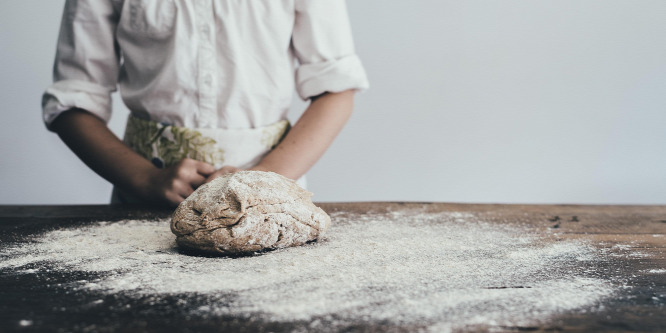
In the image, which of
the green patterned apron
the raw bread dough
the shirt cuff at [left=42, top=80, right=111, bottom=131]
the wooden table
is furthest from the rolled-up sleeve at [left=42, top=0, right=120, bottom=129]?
the raw bread dough

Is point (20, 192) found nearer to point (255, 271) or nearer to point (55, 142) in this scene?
point (55, 142)

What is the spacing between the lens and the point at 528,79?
262 centimetres

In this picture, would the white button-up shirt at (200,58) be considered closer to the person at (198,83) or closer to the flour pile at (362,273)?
the person at (198,83)

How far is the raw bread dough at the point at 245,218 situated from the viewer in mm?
809

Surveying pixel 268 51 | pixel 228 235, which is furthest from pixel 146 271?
pixel 268 51

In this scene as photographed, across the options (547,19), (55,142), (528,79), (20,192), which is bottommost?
(20,192)

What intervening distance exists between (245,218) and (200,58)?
0.56 m

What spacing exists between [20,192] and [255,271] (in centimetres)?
203

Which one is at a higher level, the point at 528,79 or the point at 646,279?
the point at 528,79

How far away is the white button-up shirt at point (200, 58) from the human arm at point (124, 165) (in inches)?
1.6

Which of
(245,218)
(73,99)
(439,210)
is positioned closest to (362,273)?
(245,218)

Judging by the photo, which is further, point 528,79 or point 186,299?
point 528,79

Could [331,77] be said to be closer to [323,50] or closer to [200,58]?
[323,50]

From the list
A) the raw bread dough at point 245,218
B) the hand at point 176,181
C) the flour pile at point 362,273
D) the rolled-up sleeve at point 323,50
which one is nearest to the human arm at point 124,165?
the hand at point 176,181
